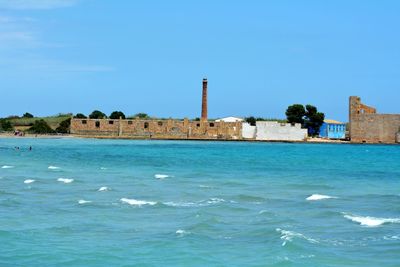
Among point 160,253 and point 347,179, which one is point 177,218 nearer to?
point 160,253

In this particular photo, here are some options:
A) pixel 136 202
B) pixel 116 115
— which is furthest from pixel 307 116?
pixel 136 202

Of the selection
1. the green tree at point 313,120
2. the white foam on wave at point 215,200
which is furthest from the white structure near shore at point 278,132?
the white foam on wave at point 215,200

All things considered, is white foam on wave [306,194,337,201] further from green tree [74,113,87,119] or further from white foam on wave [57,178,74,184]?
green tree [74,113,87,119]

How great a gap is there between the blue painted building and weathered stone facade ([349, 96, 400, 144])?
13946mm

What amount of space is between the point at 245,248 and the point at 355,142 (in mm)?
78978

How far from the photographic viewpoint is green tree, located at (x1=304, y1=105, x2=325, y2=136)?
103 meters

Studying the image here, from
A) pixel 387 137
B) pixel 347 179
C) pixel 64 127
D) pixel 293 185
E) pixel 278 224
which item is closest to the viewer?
pixel 278 224

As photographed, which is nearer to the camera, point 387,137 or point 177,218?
point 177,218

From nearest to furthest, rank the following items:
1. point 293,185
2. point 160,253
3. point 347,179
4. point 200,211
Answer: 1. point 160,253
2. point 200,211
3. point 293,185
4. point 347,179

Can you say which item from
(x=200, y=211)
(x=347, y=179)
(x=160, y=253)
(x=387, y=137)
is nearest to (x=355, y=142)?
(x=387, y=137)

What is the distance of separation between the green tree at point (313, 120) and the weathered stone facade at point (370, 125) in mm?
12561

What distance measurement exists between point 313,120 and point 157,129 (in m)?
22.5

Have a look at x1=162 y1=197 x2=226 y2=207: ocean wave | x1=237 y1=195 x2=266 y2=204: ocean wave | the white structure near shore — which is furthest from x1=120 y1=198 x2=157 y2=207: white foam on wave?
the white structure near shore

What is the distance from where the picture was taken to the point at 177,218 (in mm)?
18094
